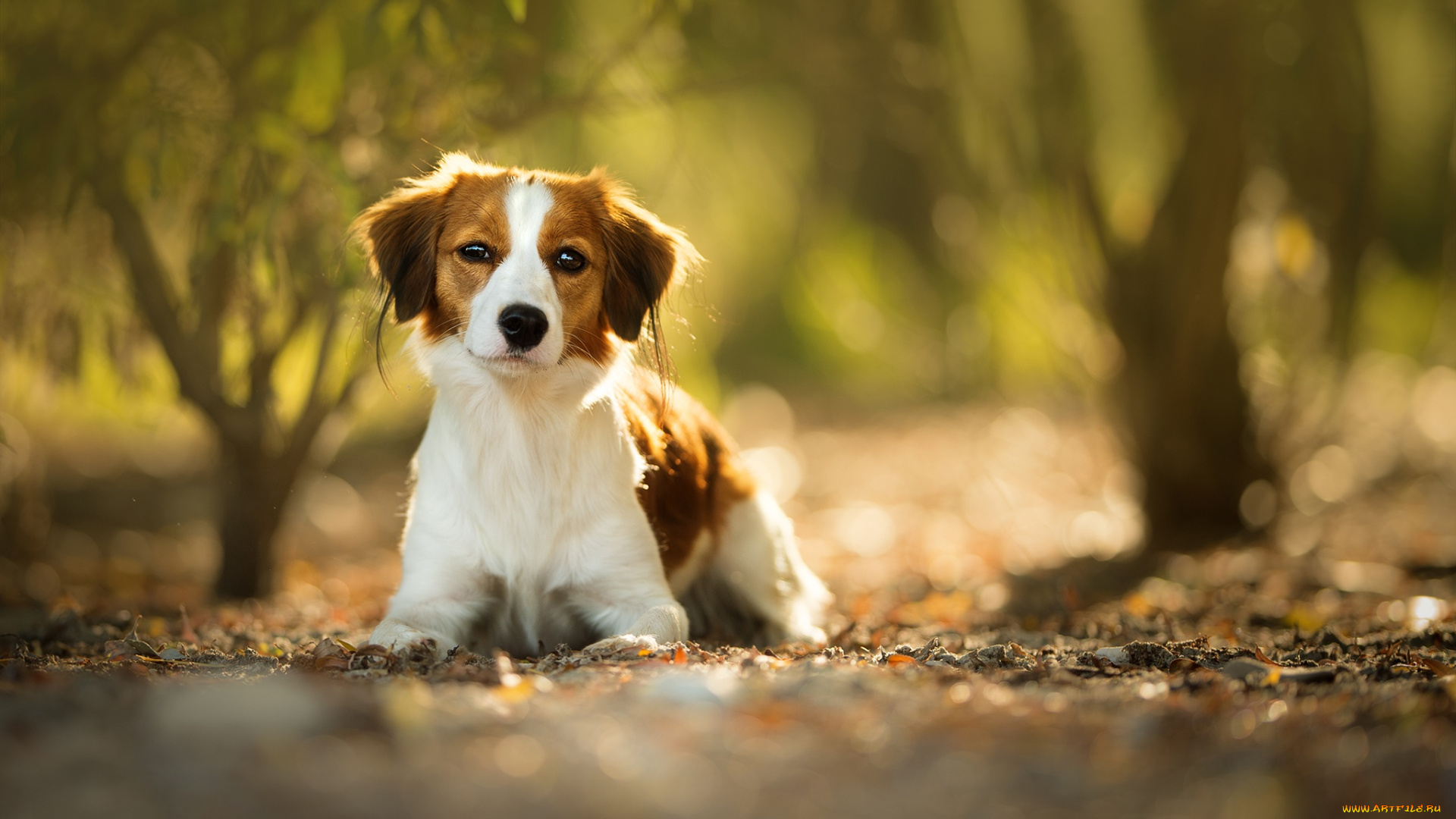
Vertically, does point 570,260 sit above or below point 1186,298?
below

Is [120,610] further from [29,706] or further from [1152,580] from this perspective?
[1152,580]

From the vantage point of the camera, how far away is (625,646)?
10.4 ft

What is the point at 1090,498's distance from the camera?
8711 mm

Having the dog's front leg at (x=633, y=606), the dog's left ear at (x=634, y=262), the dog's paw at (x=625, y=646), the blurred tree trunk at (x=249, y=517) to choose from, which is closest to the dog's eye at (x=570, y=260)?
the dog's left ear at (x=634, y=262)

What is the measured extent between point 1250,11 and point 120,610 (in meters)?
5.95

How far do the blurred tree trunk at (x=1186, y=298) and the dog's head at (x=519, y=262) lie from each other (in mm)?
3292

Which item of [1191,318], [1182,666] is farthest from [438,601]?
[1191,318]

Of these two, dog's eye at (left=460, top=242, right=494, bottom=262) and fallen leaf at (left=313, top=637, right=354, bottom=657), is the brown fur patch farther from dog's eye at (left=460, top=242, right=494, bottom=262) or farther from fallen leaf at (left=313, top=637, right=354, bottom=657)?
fallen leaf at (left=313, top=637, right=354, bottom=657)

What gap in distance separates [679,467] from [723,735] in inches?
76.5

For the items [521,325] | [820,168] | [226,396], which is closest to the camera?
[521,325]

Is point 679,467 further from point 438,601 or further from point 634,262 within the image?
point 438,601

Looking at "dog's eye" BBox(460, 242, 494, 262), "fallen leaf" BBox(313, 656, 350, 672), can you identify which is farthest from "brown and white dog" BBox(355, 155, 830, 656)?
"fallen leaf" BBox(313, 656, 350, 672)

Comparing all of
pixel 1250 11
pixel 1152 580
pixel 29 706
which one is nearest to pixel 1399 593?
pixel 1152 580

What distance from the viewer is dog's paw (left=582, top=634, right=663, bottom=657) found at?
10.2 ft
